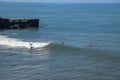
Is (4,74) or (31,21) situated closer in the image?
(4,74)

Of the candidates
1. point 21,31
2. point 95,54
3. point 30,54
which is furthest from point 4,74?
point 21,31

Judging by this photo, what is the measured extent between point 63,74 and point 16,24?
4994 centimetres

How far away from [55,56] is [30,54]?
160 inches

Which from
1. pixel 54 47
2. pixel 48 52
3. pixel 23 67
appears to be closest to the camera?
pixel 23 67

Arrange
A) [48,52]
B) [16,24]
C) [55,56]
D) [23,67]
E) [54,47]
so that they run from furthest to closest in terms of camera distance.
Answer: [16,24], [54,47], [48,52], [55,56], [23,67]

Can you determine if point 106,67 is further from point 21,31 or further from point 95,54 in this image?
point 21,31

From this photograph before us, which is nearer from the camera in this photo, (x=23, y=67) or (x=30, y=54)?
(x=23, y=67)

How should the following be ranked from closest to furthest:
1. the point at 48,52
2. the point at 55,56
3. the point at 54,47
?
the point at 55,56, the point at 48,52, the point at 54,47

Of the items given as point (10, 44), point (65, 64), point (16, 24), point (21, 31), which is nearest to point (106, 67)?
point (65, 64)

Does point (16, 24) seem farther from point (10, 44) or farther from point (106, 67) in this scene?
point (106, 67)

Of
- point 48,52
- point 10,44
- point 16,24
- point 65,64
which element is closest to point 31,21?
point 16,24

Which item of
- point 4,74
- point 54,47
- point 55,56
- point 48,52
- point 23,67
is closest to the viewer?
point 4,74

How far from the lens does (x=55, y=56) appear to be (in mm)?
45031

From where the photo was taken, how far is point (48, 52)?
48.0 meters
